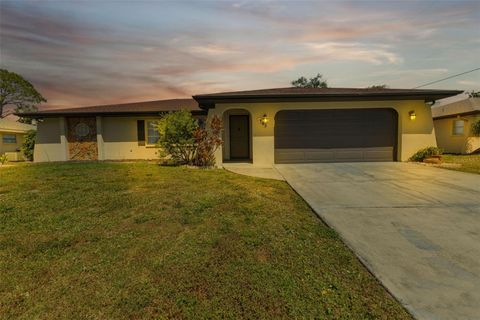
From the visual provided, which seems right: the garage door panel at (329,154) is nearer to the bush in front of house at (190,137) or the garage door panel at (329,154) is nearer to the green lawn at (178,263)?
the bush in front of house at (190,137)

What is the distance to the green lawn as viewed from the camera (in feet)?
7.03

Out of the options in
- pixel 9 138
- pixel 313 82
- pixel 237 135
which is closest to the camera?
pixel 237 135

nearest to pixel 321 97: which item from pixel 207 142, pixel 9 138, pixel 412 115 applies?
pixel 412 115

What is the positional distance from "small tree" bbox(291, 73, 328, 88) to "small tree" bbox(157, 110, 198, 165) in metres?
28.9

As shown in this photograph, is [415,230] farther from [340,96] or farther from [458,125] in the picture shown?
[458,125]

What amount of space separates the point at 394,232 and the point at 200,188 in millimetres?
4298

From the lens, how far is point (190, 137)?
1075 centimetres

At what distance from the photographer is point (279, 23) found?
36.0 feet

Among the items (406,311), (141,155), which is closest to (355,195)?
(406,311)

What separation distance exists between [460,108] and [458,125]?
1.08 metres

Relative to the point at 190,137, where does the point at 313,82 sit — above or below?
above

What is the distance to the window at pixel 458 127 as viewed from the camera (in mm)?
15484

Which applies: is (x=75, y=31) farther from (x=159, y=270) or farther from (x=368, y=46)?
(x=368, y=46)

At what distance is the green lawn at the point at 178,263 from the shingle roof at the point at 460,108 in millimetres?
16241
